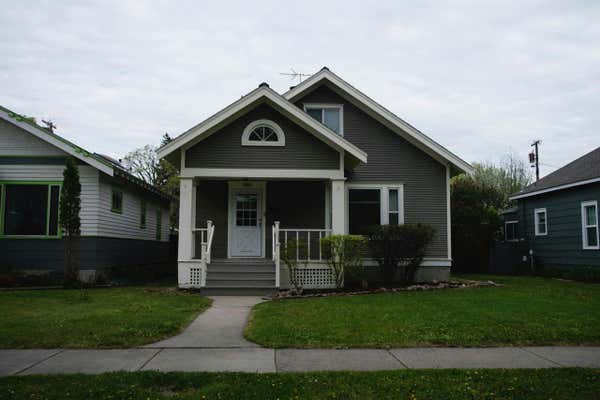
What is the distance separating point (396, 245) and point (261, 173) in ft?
13.6

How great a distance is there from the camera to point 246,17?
462 inches

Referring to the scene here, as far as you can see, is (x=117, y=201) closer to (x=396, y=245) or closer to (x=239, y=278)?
(x=239, y=278)

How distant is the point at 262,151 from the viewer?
1312 cm

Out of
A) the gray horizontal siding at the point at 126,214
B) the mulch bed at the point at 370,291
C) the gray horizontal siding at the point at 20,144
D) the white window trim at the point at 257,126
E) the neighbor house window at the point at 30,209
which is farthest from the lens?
the gray horizontal siding at the point at 126,214

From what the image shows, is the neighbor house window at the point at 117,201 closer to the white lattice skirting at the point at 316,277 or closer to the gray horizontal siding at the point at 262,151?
the gray horizontal siding at the point at 262,151

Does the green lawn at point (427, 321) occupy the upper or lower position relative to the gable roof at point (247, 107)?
lower

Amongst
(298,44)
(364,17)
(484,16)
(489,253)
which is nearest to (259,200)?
(298,44)

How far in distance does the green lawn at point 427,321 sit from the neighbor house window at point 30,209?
293 inches

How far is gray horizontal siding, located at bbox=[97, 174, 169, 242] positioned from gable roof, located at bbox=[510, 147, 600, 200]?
50.0 feet

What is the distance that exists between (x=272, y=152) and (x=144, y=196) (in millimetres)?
7474

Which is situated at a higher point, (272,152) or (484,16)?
(484,16)

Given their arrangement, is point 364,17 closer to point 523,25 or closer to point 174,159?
point 523,25

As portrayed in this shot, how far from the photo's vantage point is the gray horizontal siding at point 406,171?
50.0 feet

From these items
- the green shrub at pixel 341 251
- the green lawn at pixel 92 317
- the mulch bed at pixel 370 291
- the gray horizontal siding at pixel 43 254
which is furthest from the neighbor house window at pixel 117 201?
the green shrub at pixel 341 251
